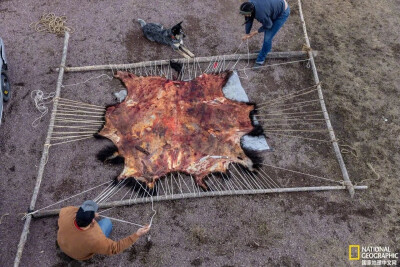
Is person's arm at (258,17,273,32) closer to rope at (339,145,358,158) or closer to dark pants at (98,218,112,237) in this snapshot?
rope at (339,145,358,158)

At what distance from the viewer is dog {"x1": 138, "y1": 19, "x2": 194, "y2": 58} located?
708 cm

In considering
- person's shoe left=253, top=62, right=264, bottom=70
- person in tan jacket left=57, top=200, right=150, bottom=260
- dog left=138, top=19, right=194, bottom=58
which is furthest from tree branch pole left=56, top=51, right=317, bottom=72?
person in tan jacket left=57, top=200, right=150, bottom=260

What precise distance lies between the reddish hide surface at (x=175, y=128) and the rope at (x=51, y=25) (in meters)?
2.20

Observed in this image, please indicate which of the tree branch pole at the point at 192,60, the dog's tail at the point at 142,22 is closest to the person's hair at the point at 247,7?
the tree branch pole at the point at 192,60

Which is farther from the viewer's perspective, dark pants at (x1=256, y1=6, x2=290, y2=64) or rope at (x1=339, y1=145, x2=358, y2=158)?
dark pants at (x1=256, y1=6, x2=290, y2=64)

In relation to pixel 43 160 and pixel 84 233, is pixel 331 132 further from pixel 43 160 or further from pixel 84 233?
pixel 43 160

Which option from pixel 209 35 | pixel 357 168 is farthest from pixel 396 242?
pixel 209 35

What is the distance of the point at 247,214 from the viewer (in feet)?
17.5

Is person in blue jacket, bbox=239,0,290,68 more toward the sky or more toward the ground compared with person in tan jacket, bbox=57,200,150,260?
more toward the sky

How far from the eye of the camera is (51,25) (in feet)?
24.5

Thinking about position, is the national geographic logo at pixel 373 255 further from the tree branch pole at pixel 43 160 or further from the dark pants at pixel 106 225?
the tree branch pole at pixel 43 160

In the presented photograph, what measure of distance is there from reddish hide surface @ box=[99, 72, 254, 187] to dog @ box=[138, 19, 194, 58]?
1033mm

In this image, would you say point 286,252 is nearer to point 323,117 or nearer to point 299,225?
point 299,225

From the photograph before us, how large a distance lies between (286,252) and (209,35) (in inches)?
Answer: 202
